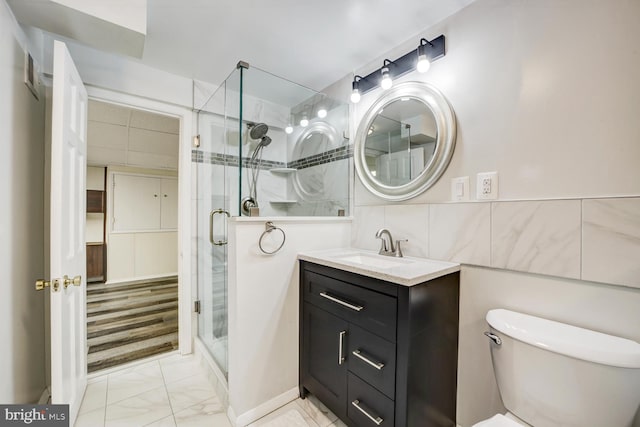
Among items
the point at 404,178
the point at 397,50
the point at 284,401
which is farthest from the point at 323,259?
the point at 397,50

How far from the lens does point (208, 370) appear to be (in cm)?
190

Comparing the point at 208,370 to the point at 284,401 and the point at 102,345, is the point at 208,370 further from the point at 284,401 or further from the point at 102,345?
the point at 102,345

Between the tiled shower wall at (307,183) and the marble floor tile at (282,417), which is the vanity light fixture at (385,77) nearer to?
the tiled shower wall at (307,183)

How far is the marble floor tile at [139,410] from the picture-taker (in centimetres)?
148

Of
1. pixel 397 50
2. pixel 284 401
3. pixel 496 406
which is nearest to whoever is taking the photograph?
pixel 496 406

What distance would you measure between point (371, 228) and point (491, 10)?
4.42 feet

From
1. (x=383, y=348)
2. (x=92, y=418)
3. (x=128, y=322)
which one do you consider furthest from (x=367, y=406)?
(x=128, y=322)

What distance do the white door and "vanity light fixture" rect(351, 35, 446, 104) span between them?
1646 millimetres

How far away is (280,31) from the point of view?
5.31 feet

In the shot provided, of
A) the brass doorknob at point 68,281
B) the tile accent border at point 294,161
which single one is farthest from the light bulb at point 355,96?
the brass doorknob at point 68,281

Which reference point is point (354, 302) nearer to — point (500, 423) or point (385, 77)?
point (500, 423)

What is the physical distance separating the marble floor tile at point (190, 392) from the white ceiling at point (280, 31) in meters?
2.22

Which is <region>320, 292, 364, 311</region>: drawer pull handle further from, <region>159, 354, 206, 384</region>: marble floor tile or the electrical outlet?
<region>159, 354, 206, 384</region>: marble floor tile

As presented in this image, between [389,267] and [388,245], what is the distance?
29cm
